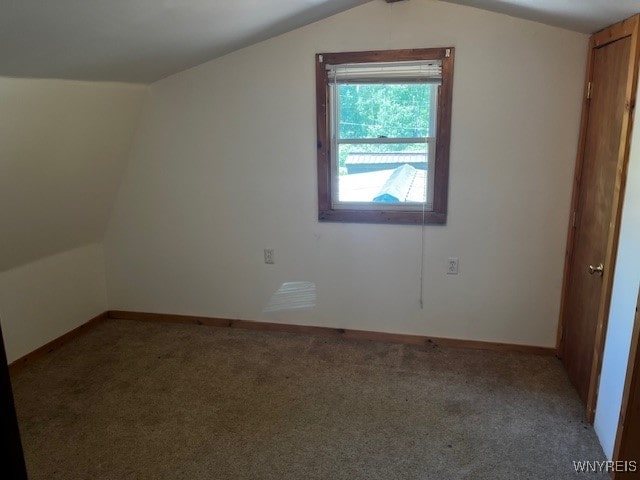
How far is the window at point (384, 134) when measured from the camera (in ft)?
9.75

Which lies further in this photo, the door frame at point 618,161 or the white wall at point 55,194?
the white wall at point 55,194

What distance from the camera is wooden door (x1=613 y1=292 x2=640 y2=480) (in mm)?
1942

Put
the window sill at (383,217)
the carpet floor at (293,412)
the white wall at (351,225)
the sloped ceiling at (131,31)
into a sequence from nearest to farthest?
the sloped ceiling at (131,31) < the carpet floor at (293,412) < the white wall at (351,225) < the window sill at (383,217)

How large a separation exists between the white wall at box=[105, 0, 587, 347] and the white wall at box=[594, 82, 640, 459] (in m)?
0.86

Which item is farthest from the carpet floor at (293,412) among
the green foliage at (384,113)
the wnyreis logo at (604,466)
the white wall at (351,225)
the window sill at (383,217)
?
the green foliage at (384,113)

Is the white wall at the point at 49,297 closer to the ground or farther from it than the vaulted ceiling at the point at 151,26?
closer to the ground

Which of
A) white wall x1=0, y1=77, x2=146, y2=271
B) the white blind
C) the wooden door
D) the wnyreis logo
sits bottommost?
the wnyreis logo

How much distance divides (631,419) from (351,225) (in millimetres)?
1905

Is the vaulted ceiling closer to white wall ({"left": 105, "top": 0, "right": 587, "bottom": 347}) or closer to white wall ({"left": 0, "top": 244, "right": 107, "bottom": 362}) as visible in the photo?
white wall ({"left": 105, "top": 0, "right": 587, "bottom": 347})

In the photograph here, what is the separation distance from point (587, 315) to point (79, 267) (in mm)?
3457

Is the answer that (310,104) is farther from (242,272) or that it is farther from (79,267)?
(79,267)

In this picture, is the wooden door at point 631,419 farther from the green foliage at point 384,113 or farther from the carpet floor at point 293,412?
the green foliage at point 384,113

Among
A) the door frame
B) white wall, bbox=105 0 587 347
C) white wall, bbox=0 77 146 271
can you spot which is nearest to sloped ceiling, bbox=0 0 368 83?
white wall, bbox=0 77 146 271

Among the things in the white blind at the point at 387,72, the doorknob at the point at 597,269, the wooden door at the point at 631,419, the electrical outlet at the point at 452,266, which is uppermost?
the white blind at the point at 387,72
